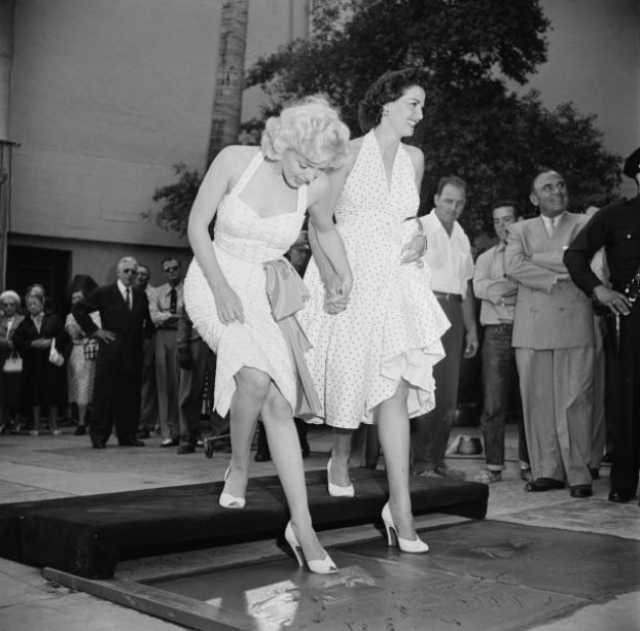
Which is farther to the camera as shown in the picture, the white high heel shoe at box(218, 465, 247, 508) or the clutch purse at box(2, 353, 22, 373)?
the clutch purse at box(2, 353, 22, 373)

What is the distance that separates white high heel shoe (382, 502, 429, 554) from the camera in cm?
430

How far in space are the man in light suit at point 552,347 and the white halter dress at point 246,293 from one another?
295cm

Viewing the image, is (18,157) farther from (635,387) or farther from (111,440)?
(635,387)

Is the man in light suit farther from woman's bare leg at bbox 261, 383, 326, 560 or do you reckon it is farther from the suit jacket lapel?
woman's bare leg at bbox 261, 383, 326, 560

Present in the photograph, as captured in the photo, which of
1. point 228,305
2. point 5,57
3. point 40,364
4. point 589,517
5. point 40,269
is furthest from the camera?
point 40,269

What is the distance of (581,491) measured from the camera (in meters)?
6.26

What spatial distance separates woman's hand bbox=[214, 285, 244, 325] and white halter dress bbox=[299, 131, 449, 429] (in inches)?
24.3

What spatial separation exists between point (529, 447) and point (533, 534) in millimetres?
1944

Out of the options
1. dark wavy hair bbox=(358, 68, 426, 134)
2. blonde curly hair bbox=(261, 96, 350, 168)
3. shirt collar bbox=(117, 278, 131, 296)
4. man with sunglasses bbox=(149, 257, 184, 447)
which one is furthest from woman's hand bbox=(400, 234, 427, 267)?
shirt collar bbox=(117, 278, 131, 296)

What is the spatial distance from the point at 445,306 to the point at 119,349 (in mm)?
4611

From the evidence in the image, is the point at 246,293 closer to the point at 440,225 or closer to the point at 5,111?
the point at 440,225

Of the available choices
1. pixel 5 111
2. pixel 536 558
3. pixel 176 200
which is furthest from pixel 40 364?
pixel 536 558

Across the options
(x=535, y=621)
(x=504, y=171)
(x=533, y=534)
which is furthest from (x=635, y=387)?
(x=504, y=171)

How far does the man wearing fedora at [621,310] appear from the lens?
602 cm
